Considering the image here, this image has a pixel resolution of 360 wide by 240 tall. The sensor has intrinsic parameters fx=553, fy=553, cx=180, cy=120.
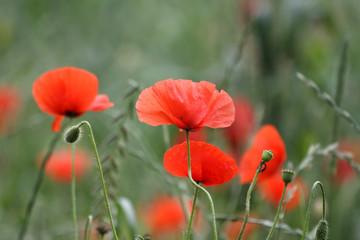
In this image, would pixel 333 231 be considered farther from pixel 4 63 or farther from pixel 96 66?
pixel 4 63

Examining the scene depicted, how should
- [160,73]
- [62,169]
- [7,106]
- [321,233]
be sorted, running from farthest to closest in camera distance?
[160,73] < [7,106] < [62,169] < [321,233]

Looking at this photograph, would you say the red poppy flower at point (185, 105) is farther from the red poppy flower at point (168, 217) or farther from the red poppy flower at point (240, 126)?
the red poppy flower at point (240, 126)

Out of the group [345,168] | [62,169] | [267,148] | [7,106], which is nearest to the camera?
[267,148]

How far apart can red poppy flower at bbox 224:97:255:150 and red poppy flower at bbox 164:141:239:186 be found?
1300mm

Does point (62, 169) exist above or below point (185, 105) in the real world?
below

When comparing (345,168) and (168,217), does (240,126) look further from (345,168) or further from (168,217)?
(168,217)

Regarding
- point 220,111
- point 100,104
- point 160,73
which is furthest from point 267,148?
point 160,73

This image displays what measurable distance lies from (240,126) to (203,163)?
1.35 meters

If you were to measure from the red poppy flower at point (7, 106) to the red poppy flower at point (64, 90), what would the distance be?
128 centimetres

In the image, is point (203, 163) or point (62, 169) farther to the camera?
point (62, 169)

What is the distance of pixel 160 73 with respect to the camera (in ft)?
9.27

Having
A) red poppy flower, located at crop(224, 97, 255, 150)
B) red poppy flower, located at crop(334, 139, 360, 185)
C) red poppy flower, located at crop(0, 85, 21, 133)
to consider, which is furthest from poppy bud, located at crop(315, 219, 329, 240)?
red poppy flower, located at crop(0, 85, 21, 133)

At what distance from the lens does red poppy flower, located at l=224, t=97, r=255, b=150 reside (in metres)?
1.90

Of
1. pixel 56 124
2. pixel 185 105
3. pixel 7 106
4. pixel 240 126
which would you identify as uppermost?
pixel 185 105
